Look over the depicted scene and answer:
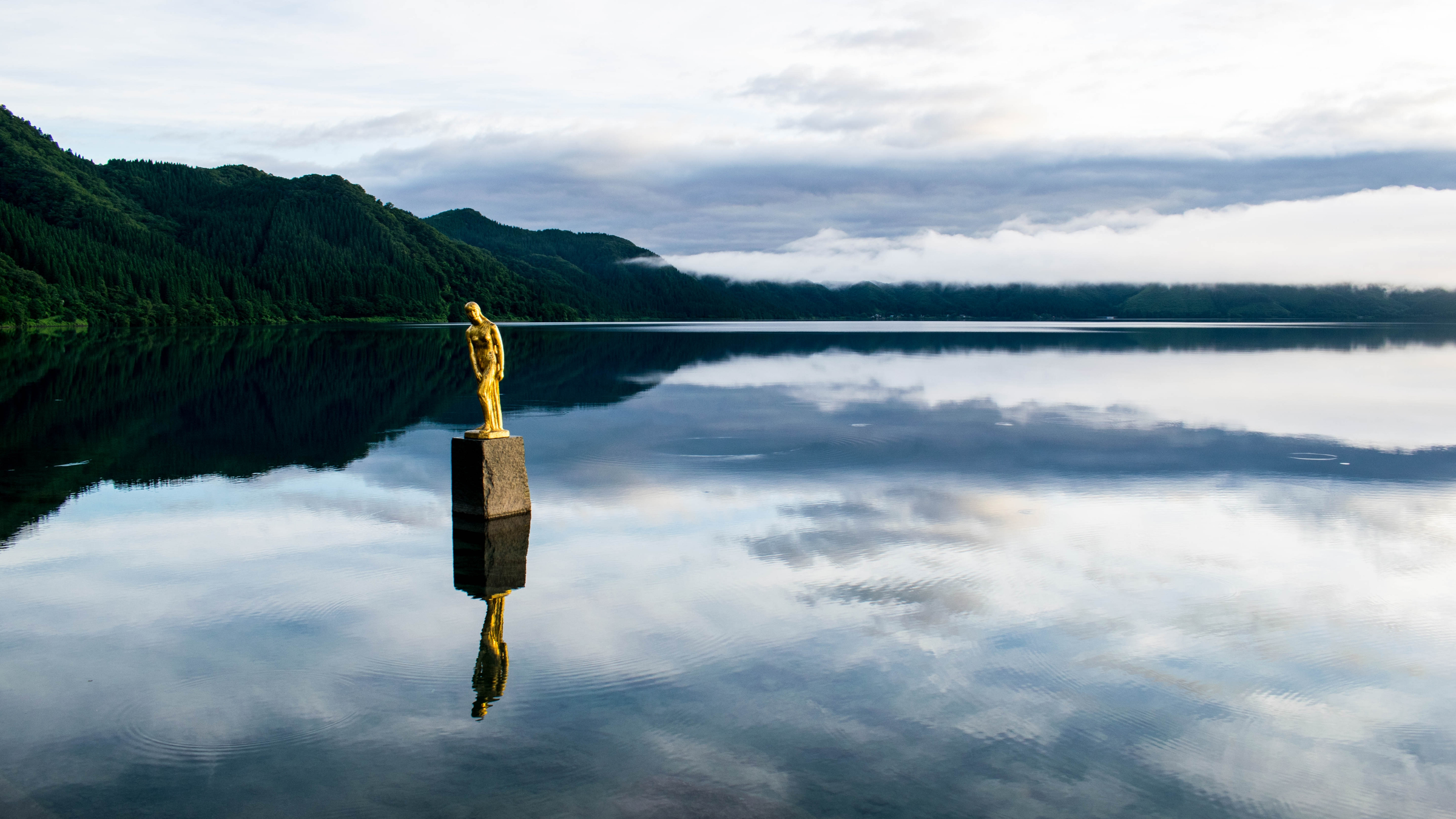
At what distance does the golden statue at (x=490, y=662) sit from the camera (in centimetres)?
919

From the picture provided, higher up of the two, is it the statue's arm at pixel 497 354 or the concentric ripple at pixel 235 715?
the statue's arm at pixel 497 354

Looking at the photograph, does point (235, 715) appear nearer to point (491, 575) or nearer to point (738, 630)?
point (491, 575)

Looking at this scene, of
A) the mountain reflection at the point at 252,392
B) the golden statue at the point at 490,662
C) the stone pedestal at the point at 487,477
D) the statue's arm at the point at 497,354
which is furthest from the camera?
the mountain reflection at the point at 252,392

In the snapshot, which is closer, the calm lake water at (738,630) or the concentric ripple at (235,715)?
the calm lake water at (738,630)

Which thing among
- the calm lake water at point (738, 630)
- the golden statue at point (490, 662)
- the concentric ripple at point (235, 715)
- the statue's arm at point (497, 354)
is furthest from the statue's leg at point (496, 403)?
the concentric ripple at point (235, 715)

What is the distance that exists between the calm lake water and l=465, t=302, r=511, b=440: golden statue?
2017mm

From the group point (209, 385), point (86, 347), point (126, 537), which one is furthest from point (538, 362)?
point (126, 537)

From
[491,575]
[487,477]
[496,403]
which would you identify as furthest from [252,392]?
[491,575]

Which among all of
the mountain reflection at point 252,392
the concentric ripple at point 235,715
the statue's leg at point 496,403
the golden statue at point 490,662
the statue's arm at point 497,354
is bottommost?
the concentric ripple at point 235,715

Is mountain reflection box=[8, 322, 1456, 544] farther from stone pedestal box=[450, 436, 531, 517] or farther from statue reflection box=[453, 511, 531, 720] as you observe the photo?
statue reflection box=[453, 511, 531, 720]

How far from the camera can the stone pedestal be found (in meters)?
16.8

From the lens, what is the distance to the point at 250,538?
52.2 feet

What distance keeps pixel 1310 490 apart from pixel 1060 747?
16.5m

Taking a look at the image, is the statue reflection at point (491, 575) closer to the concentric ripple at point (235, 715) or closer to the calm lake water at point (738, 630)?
the calm lake water at point (738, 630)
